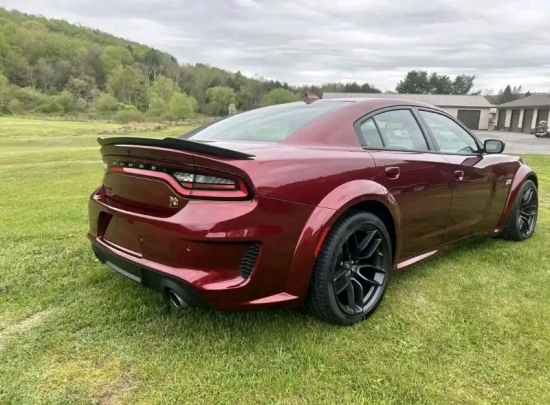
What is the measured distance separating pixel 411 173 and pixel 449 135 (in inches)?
38.4

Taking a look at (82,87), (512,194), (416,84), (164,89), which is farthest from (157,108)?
(512,194)

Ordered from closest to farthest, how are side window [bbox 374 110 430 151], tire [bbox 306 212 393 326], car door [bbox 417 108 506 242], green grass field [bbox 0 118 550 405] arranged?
green grass field [bbox 0 118 550 405] < tire [bbox 306 212 393 326] < side window [bbox 374 110 430 151] < car door [bbox 417 108 506 242]

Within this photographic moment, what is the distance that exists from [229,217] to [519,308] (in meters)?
2.12

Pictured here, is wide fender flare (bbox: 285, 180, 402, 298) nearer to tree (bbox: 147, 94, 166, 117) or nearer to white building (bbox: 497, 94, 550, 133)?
white building (bbox: 497, 94, 550, 133)

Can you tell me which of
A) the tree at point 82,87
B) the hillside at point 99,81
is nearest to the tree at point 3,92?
the hillside at point 99,81

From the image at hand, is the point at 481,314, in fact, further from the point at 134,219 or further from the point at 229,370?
the point at 134,219

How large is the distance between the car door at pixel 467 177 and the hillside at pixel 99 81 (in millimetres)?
67619

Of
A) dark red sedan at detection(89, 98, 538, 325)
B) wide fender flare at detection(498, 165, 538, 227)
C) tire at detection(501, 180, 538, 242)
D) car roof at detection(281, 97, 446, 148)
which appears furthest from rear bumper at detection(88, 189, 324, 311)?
tire at detection(501, 180, 538, 242)

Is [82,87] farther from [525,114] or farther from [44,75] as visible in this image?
[525,114]

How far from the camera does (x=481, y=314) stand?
9.10 ft

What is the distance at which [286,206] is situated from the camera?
7.19ft

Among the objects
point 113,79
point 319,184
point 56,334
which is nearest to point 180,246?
point 319,184

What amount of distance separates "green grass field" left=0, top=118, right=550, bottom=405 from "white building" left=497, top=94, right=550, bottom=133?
4415 cm

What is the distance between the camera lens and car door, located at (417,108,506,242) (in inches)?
134
